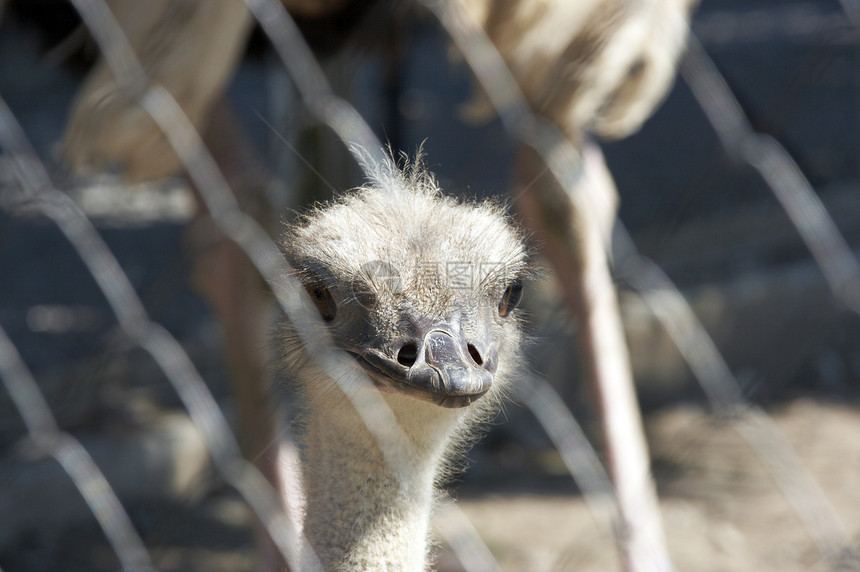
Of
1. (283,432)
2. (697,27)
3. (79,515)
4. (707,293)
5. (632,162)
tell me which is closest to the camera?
(283,432)

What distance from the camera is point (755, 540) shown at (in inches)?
95.3

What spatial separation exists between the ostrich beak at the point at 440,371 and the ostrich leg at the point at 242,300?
0.91m

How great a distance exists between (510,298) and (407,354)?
0.65 feet

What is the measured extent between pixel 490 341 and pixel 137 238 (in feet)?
9.96

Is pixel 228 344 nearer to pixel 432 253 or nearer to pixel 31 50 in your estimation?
pixel 31 50

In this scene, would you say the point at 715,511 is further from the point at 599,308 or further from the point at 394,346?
the point at 394,346

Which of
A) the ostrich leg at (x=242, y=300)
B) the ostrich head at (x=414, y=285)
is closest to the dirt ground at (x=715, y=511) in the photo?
the ostrich leg at (x=242, y=300)

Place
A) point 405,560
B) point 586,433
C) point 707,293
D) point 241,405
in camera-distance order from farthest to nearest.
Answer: point 707,293 < point 586,433 < point 241,405 < point 405,560

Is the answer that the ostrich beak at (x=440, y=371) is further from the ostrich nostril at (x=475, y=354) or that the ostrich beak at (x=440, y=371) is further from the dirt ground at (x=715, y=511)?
the dirt ground at (x=715, y=511)

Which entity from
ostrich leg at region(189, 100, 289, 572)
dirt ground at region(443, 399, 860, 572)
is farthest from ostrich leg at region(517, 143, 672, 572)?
ostrich leg at region(189, 100, 289, 572)

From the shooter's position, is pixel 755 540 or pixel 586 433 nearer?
pixel 755 540

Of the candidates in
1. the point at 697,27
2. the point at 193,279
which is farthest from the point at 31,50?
the point at 697,27

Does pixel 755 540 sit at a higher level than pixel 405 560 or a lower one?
lower

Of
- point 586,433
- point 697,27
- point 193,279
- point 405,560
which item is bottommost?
point 586,433
